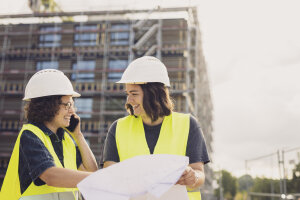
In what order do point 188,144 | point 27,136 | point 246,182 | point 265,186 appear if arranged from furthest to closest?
point 246,182, point 265,186, point 188,144, point 27,136

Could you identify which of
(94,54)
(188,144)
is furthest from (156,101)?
(94,54)

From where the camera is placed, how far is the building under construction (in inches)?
762

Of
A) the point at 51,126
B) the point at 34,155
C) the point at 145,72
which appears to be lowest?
the point at 34,155

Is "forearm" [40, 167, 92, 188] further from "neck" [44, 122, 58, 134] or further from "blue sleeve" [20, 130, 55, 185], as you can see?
"neck" [44, 122, 58, 134]

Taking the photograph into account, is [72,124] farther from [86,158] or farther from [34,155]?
[34,155]

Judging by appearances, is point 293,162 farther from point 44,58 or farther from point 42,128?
point 44,58

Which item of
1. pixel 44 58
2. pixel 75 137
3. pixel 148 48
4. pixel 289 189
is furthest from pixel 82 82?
pixel 75 137

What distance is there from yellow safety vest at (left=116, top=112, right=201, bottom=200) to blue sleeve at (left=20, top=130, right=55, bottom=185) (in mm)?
351

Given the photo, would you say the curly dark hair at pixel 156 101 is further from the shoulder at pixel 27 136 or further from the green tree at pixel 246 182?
the green tree at pixel 246 182

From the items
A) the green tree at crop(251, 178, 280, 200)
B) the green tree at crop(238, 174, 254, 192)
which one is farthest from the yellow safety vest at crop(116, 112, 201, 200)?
the green tree at crop(238, 174, 254, 192)

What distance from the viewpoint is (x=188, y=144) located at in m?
1.66

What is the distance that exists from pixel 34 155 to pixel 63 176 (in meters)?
0.17

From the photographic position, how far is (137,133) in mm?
1725

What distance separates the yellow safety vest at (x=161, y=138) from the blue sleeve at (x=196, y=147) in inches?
0.8
